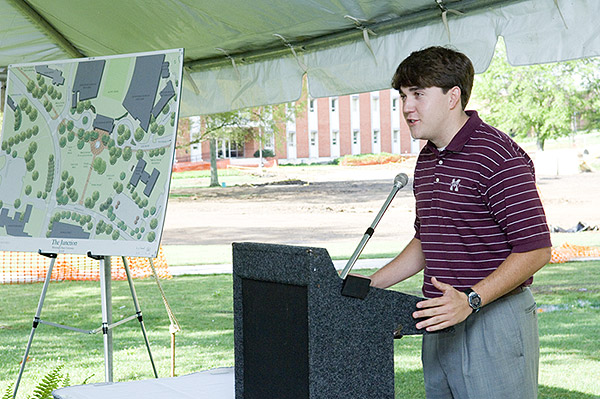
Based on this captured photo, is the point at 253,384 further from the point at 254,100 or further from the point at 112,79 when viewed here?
the point at 254,100

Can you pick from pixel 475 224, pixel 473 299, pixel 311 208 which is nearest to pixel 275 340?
pixel 473 299

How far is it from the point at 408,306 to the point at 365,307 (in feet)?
0.46

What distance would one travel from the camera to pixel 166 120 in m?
3.86

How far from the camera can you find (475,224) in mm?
2096

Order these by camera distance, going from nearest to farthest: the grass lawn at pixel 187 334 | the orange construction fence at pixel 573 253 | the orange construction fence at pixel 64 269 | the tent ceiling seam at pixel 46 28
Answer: the tent ceiling seam at pixel 46 28 < the grass lawn at pixel 187 334 < the orange construction fence at pixel 64 269 < the orange construction fence at pixel 573 253

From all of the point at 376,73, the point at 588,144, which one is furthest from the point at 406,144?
the point at 376,73

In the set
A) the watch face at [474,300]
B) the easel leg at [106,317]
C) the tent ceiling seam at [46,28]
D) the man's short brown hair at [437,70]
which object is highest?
the tent ceiling seam at [46,28]

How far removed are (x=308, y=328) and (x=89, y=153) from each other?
2746mm

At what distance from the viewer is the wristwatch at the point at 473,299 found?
1.93 m

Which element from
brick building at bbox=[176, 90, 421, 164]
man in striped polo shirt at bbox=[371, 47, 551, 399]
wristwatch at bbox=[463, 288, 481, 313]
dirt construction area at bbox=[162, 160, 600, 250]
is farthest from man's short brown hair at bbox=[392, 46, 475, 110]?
brick building at bbox=[176, 90, 421, 164]

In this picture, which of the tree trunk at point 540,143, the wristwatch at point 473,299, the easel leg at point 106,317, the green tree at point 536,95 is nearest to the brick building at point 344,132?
the tree trunk at point 540,143

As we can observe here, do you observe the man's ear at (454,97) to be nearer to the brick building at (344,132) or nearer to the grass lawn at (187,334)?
the grass lawn at (187,334)

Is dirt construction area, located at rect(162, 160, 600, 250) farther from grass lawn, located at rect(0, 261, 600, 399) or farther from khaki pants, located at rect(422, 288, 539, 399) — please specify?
khaki pants, located at rect(422, 288, 539, 399)

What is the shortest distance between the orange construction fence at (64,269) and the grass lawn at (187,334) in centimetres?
56
